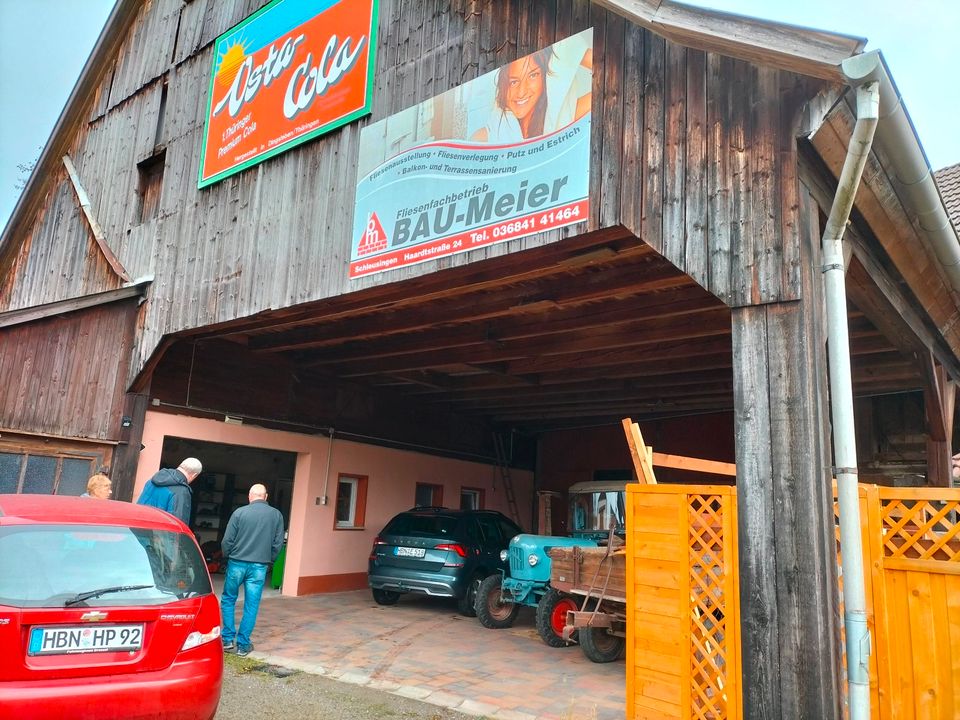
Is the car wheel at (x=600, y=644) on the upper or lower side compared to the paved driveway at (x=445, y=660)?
upper

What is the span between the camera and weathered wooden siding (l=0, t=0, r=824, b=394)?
5309 millimetres

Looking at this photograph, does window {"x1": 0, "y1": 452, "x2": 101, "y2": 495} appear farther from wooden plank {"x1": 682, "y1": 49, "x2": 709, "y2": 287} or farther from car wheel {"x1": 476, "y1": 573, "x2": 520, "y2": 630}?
wooden plank {"x1": 682, "y1": 49, "x2": 709, "y2": 287}

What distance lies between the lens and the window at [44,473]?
8539 millimetres

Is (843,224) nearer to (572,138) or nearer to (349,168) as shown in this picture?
(572,138)

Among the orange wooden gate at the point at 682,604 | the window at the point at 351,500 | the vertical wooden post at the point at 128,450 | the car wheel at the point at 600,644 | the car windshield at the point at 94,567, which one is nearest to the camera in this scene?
the car windshield at the point at 94,567

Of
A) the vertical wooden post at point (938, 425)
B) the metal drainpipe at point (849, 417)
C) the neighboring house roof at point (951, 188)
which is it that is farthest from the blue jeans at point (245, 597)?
the neighboring house roof at point (951, 188)

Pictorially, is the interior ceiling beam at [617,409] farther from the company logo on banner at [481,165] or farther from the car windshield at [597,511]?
the company logo on banner at [481,165]

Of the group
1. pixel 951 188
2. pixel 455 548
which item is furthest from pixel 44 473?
pixel 951 188

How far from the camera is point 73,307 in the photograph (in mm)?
10031

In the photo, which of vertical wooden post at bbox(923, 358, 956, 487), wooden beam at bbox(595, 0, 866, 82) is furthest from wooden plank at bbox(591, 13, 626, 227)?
vertical wooden post at bbox(923, 358, 956, 487)

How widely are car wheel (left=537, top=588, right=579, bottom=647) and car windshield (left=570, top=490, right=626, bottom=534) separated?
4.25ft

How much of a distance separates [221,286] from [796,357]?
681 cm

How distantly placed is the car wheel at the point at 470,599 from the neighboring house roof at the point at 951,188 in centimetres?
826

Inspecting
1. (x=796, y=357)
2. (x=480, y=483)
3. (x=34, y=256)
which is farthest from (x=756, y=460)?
(x=34, y=256)
